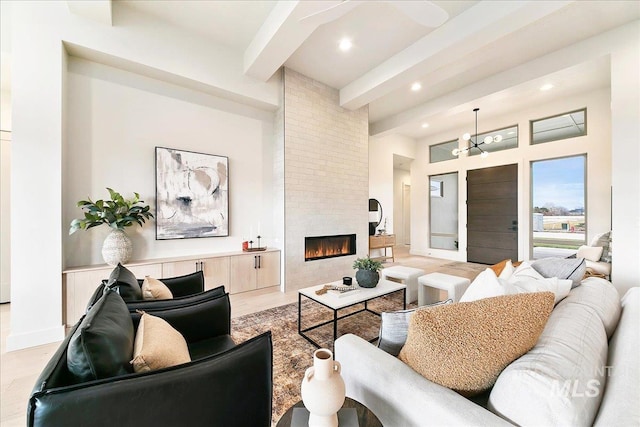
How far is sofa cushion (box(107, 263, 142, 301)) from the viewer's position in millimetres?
1481

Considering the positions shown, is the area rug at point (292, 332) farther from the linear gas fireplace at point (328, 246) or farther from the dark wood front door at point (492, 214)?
the dark wood front door at point (492, 214)

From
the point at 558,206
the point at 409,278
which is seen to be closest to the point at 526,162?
the point at 558,206

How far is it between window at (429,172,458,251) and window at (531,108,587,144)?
5.68 ft

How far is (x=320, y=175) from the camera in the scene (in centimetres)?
426

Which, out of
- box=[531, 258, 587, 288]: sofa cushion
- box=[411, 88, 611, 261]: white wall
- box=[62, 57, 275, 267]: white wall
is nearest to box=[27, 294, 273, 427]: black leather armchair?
box=[531, 258, 587, 288]: sofa cushion

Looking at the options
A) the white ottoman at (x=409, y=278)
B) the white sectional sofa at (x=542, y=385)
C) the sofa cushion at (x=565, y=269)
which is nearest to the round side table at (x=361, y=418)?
the white sectional sofa at (x=542, y=385)

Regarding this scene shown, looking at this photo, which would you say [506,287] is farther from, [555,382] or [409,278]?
[409,278]

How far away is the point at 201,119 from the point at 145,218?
156 cm

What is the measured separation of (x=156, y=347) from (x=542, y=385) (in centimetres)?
129

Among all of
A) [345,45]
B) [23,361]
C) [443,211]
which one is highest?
[345,45]

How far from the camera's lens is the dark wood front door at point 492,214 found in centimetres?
529

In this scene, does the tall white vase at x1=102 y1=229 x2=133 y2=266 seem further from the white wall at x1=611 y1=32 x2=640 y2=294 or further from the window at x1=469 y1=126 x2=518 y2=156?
the window at x1=469 y1=126 x2=518 y2=156

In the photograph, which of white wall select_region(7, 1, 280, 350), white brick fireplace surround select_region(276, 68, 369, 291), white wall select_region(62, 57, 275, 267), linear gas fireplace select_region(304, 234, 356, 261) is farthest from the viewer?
linear gas fireplace select_region(304, 234, 356, 261)

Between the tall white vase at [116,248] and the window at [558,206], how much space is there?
22.8 feet
